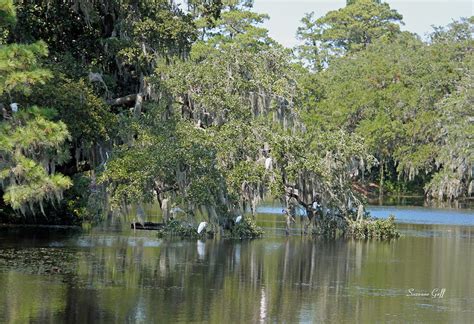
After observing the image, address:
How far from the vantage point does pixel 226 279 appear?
1866 centimetres

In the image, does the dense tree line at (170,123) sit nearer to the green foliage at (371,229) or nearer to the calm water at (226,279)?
the green foliage at (371,229)

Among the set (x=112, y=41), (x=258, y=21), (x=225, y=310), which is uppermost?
(x=258, y=21)

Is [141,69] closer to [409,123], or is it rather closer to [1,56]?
[1,56]

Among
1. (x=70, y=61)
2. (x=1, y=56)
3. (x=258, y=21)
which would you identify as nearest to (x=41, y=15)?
(x=70, y=61)

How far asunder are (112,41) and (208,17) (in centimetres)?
462

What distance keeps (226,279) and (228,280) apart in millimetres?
131

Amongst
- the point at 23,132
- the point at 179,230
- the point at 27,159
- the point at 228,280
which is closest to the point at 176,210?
the point at 179,230

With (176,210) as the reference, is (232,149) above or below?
above

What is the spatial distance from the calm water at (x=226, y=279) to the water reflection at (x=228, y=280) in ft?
0.07

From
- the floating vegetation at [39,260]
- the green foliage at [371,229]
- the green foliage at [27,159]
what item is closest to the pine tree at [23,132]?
the green foliage at [27,159]

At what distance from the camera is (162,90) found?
26156 millimetres

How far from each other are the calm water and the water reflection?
0.8 inches

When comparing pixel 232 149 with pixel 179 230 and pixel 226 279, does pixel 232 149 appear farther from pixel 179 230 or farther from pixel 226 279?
pixel 226 279

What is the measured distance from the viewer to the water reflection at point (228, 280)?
49.2 feet
